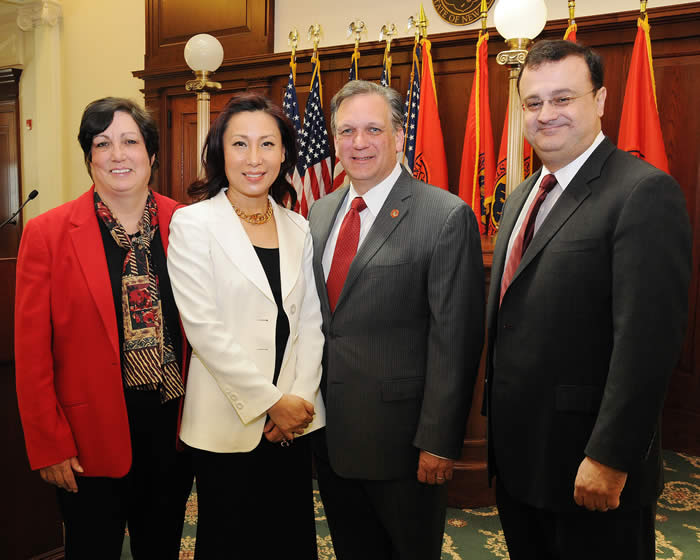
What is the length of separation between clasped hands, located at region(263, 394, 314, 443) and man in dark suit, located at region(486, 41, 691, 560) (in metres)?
0.53

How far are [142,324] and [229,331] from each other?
0.26 m

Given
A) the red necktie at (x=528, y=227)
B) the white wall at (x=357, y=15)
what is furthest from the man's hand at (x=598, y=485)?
the white wall at (x=357, y=15)

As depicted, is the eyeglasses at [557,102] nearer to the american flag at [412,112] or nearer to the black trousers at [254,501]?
the black trousers at [254,501]

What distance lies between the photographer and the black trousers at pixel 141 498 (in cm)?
171

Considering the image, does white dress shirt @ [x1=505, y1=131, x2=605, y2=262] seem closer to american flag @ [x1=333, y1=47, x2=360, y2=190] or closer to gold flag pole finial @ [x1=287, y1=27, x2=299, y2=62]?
american flag @ [x1=333, y1=47, x2=360, y2=190]

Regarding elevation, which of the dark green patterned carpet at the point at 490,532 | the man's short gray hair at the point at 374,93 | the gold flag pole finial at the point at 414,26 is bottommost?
the dark green patterned carpet at the point at 490,532

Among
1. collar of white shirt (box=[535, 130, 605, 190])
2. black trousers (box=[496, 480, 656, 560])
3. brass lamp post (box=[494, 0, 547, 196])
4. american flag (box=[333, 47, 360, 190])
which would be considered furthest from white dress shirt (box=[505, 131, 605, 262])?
american flag (box=[333, 47, 360, 190])

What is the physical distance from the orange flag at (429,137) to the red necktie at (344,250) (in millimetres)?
2641

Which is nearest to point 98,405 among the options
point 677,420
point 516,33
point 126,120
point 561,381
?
point 126,120

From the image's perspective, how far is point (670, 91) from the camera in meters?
3.77

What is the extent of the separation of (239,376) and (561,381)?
0.84 m

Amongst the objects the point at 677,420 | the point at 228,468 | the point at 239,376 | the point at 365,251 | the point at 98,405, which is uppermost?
the point at 365,251

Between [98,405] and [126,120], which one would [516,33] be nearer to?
[126,120]

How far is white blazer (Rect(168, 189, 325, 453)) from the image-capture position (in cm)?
164
